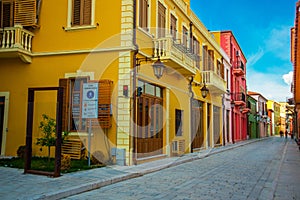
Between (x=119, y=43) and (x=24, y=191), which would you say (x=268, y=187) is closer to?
(x=24, y=191)

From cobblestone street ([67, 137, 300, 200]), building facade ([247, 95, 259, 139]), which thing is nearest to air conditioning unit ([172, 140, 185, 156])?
cobblestone street ([67, 137, 300, 200])

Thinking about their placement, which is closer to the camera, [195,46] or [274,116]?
[195,46]

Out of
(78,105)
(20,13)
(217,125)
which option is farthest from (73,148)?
(217,125)

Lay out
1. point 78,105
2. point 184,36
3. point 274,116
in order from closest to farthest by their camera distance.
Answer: point 78,105 → point 184,36 → point 274,116

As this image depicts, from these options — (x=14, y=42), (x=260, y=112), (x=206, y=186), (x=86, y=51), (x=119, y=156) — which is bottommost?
(x=206, y=186)

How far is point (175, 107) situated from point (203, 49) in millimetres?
6892

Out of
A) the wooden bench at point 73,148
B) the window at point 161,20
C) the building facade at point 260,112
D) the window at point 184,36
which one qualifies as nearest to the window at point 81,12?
the window at point 161,20

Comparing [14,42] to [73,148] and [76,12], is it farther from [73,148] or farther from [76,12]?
[73,148]

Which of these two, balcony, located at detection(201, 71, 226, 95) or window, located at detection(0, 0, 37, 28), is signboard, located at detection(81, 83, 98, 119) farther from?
balcony, located at detection(201, 71, 226, 95)

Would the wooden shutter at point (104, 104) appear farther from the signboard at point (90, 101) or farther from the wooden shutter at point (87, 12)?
the wooden shutter at point (87, 12)

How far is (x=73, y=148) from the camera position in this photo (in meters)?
11.3

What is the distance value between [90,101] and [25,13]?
497 centimetres

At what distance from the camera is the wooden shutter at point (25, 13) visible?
12453 mm

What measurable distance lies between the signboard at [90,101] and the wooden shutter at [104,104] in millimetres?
793
